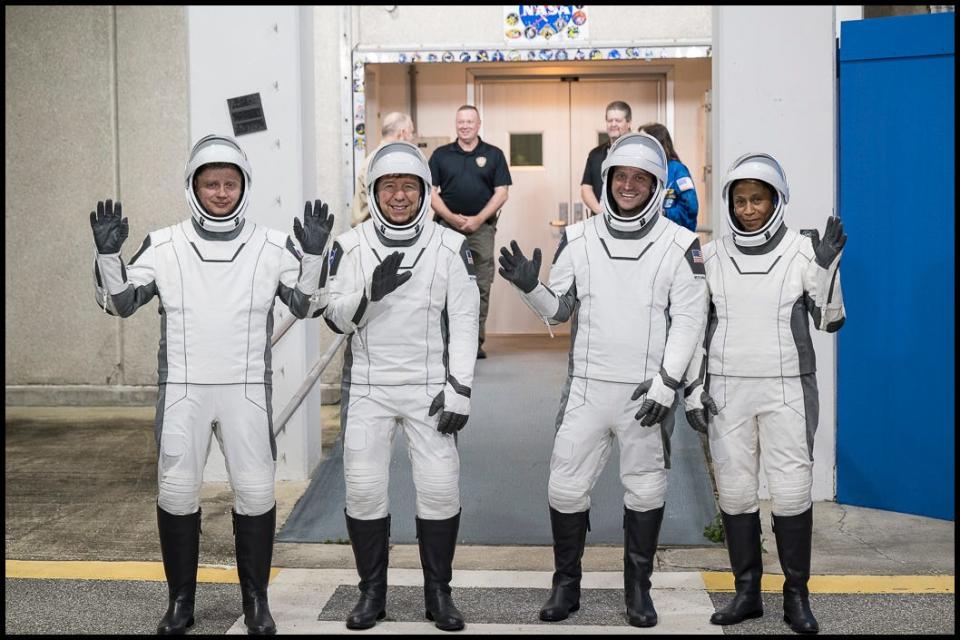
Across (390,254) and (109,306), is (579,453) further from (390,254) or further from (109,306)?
(109,306)

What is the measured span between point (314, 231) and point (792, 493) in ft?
6.08

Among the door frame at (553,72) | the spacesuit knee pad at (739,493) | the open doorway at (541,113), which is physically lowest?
the spacesuit knee pad at (739,493)

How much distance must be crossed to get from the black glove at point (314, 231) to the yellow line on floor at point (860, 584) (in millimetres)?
1982

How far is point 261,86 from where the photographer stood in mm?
5660

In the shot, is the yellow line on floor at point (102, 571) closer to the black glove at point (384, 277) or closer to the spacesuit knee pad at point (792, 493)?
the black glove at point (384, 277)

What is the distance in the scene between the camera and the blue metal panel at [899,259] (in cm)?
513

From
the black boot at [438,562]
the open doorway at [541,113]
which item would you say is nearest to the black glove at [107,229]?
the black boot at [438,562]

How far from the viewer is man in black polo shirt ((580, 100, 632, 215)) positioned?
233 inches

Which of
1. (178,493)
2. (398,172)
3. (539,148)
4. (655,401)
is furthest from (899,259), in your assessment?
(539,148)

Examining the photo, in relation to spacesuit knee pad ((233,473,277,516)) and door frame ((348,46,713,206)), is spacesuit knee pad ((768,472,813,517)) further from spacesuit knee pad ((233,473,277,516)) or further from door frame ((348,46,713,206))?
door frame ((348,46,713,206))

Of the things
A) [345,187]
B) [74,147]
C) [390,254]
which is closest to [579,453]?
[390,254]

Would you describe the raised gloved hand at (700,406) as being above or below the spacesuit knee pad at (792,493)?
above

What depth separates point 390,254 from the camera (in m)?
3.78

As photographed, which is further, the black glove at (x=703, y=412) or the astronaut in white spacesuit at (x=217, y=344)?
the black glove at (x=703, y=412)
